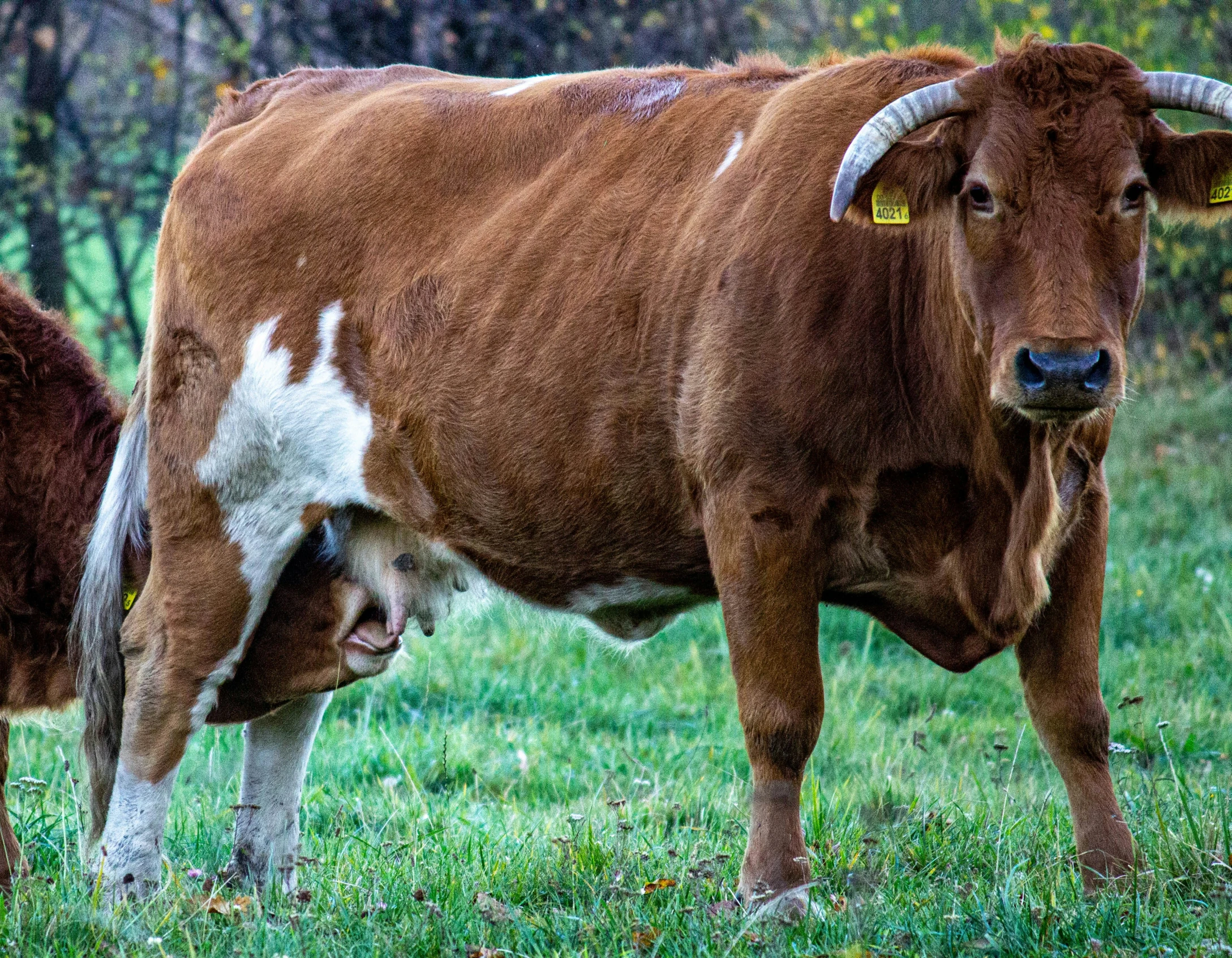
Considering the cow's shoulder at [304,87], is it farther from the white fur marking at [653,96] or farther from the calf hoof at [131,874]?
the calf hoof at [131,874]

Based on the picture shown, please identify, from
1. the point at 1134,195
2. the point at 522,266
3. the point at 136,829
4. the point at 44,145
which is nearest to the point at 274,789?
the point at 136,829

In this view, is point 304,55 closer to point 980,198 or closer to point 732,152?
point 732,152

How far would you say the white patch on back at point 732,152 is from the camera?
354cm

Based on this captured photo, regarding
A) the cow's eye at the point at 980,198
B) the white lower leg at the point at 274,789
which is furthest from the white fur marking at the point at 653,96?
the white lower leg at the point at 274,789

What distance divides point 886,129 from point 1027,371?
0.59 m

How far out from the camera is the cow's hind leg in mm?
4105

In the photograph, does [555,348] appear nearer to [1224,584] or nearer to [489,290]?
[489,290]

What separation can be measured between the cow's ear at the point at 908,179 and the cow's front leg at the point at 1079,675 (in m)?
0.88

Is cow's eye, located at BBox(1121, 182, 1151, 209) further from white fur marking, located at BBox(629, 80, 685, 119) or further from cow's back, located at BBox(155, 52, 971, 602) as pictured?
white fur marking, located at BBox(629, 80, 685, 119)

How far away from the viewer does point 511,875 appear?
351cm

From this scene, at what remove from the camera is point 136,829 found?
3957 millimetres

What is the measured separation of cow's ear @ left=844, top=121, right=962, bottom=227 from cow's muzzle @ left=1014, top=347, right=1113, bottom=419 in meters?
0.45

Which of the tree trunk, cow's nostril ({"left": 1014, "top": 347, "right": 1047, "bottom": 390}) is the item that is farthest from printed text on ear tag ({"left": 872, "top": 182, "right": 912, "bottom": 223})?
the tree trunk

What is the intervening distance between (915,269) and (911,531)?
1.96ft
